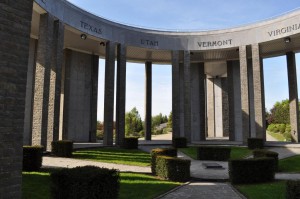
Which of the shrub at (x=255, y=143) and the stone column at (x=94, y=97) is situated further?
the stone column at (x=94, y=97)

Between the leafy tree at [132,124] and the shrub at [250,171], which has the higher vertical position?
the leafy tree at [132,124]

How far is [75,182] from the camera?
715cm

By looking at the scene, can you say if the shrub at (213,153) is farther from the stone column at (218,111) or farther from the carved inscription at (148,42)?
the stone column at (218,111)

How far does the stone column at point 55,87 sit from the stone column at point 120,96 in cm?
695

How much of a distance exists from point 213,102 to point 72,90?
19333 millimetres

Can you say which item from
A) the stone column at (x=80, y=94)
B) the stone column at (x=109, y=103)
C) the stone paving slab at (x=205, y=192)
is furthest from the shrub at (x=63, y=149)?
the stone column at (x=80, y=94)

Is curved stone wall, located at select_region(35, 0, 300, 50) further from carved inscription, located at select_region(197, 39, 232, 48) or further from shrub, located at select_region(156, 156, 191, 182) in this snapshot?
shrub, located at select_region(156, 156, 191, 182)

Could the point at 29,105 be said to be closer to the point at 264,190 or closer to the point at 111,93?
the point at 111,93

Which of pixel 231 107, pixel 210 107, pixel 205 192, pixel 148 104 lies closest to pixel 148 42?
pixel 148 104

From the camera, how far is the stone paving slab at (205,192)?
9852 millimetres

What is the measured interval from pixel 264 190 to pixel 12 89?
9.08 metres

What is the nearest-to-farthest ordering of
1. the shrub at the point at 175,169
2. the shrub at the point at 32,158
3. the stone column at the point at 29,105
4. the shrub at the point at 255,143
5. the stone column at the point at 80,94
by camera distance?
the shrub at the point at 175,169 < the shrub at the point at 32,158 < the shrub at the point at 255,143 < the stone column at the point at 29,105 < the stone column at the point at 80,94

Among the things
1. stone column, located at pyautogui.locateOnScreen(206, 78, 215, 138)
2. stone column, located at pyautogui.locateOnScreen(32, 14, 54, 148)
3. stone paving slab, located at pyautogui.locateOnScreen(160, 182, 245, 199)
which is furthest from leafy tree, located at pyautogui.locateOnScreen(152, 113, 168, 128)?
stone paving slab, located at pyautogui.locateOnScreen(160, 182, 245, 199)

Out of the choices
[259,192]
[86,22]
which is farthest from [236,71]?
[259,192]
